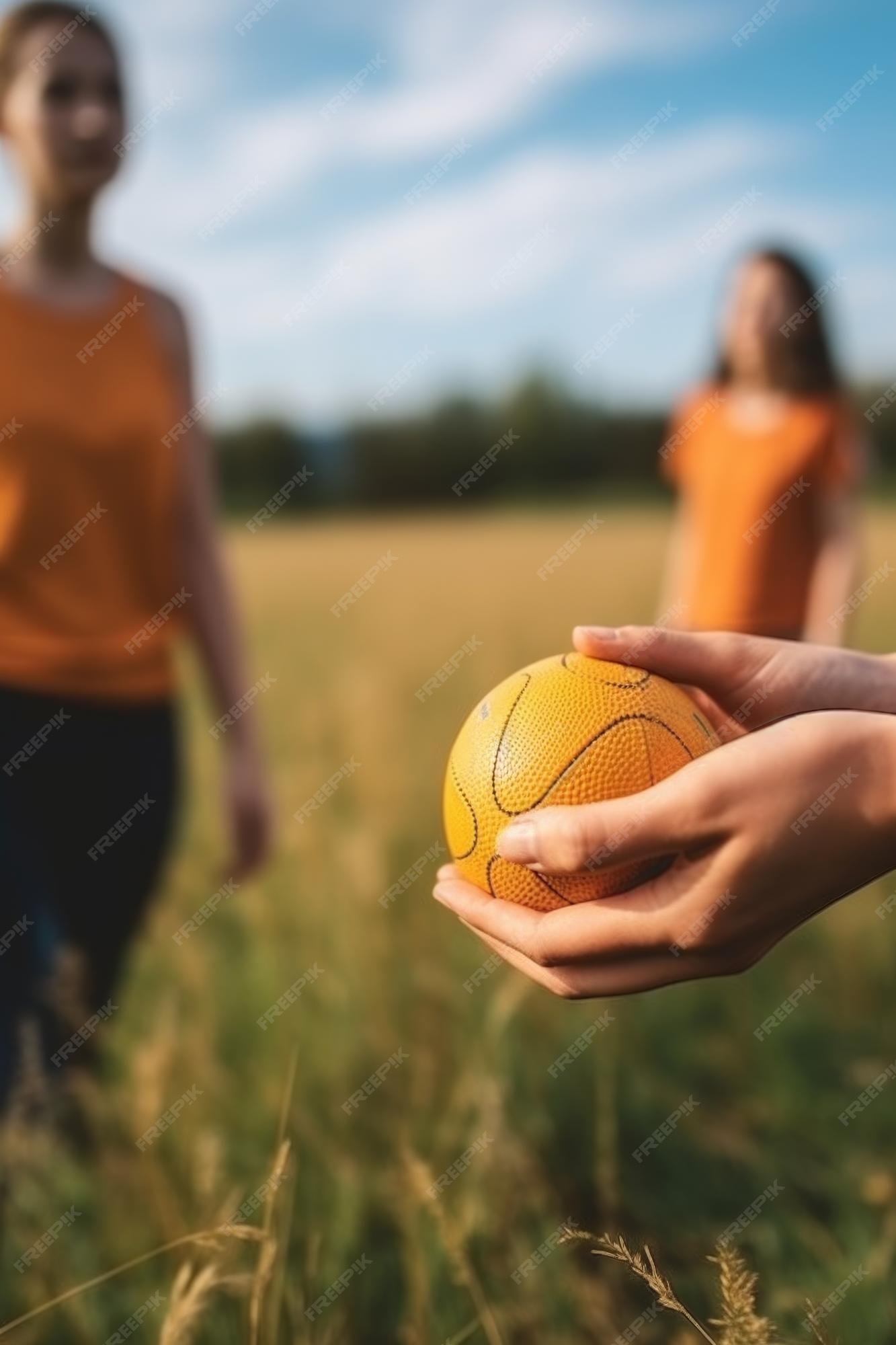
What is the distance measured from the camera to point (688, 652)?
1.99 meters

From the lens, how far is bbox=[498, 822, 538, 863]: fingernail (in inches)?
67.0

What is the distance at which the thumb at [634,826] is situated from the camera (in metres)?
1.62

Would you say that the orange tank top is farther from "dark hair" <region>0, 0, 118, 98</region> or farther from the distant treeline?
the distant treeline

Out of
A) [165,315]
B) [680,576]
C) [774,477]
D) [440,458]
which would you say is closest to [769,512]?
[774,477]

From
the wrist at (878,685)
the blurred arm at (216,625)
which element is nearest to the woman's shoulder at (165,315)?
the blurred arm at (216,625)

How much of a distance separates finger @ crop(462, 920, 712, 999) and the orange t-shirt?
2956mm

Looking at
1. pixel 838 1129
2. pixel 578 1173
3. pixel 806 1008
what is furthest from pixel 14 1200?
pixel 806 1008

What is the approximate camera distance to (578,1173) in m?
3.14

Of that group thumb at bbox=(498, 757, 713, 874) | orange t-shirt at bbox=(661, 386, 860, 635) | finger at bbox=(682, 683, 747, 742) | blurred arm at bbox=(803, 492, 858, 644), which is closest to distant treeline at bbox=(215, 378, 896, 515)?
orange t-shirt at bbox=(661, 386, 860, 635)

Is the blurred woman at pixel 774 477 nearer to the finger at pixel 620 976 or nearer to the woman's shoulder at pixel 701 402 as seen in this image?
the woman's shoulder at pixel 701 402

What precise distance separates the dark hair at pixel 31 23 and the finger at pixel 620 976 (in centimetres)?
238

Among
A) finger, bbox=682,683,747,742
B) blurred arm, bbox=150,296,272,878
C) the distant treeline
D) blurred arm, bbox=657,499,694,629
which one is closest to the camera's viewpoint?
finger, bbox=682,683,747,742

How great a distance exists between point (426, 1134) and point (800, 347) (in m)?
3.15

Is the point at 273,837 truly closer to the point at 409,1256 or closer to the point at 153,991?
the point at 153,991
